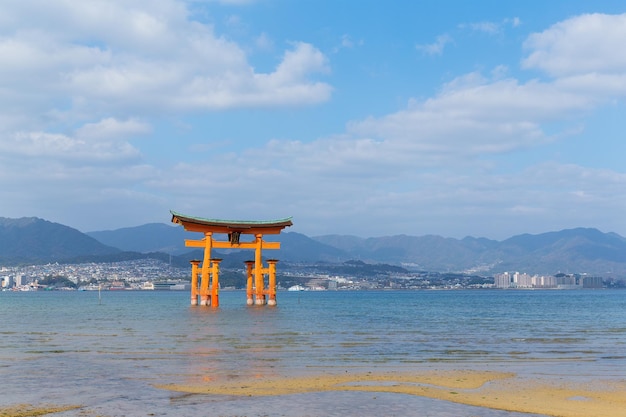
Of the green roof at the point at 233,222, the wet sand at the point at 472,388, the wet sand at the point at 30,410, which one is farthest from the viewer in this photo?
the green roof at the point at 233,222

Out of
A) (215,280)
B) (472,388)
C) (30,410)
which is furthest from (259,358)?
(215,280)

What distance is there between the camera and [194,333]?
3800 cm

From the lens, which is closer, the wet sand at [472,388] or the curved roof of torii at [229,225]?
the wet sand at [472,388]

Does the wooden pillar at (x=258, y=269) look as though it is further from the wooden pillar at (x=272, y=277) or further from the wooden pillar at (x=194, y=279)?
the wooden pillar at (x=194, y=279)

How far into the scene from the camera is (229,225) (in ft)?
229

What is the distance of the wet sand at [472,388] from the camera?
15914 mm

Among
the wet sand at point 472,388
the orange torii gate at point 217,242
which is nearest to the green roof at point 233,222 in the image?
the orange torii gate at point 217,242

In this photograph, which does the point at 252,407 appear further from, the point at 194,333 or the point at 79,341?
the point at 194,333

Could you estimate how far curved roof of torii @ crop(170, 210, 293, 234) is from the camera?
68000 millimetres

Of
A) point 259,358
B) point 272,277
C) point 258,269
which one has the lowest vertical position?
point 259,358

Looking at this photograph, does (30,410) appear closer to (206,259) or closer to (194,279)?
(206,259)

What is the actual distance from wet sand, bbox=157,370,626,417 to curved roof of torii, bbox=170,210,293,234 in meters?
48.9

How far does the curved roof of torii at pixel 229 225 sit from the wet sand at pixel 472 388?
160ft

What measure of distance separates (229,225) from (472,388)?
53181mm
